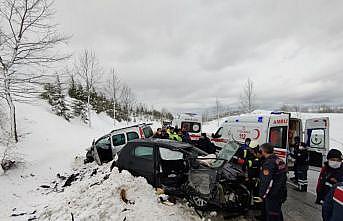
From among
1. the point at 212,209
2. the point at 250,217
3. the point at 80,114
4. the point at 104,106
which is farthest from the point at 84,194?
→ the point at 104,106

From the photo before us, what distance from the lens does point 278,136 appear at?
8703mm

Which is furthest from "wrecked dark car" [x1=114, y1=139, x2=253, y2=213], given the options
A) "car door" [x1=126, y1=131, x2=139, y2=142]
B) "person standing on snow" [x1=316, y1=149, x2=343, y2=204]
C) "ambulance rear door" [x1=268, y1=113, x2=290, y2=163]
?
"car door" [x1=126, y1=131, x2=139, y2=142]

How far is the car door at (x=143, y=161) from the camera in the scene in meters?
5.55

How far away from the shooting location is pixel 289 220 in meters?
5.11

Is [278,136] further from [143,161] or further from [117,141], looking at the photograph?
[117,141]

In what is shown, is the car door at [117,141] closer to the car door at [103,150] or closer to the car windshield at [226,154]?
the car door at [103,150]

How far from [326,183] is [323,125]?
16.2 ft

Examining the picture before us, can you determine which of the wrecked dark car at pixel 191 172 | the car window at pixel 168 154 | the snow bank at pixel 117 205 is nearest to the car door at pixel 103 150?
the snow bank at pixel 117 205

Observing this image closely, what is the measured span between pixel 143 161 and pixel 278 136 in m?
5.66

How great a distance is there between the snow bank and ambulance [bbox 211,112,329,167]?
17.0ft

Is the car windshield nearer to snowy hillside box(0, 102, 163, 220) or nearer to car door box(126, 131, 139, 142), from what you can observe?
car door box(126, 131, 139, 142)

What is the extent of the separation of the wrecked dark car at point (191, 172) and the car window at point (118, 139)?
12.2 ft

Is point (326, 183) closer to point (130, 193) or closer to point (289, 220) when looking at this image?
point (289, 220)

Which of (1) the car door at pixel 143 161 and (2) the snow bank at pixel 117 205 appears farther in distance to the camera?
(1) the car door at pixel 143 161
